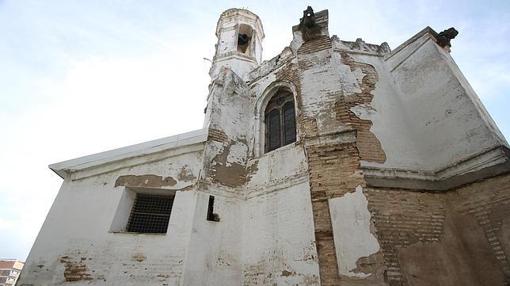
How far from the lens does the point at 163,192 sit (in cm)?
688

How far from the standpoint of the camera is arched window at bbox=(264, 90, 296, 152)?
26.1 ft

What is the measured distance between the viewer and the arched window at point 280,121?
26.1ft

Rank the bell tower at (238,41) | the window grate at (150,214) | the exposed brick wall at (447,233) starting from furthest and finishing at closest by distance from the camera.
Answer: the bell tower at (238,41) < the window grate at (150,214) < the exposed brick wall at (447,233)

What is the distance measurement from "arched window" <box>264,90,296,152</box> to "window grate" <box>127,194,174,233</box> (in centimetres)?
307

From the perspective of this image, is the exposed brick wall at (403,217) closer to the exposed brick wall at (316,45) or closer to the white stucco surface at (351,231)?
the white stucco surface at (351,231)

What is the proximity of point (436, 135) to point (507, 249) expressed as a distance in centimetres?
251

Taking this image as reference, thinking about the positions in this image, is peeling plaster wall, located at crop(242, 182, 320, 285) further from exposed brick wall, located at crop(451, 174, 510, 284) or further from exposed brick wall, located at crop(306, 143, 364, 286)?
exposed brick wall, located at crop(451, 174, 510, 284)

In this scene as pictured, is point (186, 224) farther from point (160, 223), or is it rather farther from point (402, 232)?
point (402, 232)

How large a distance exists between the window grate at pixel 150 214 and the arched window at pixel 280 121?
121 inches

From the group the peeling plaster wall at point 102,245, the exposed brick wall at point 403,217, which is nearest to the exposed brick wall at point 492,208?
the exposed brick wall at point 403,217

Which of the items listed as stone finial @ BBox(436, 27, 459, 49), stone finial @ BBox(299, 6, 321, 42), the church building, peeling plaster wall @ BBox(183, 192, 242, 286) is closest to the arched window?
the church building

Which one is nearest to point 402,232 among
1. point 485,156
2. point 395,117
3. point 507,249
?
point 507,249

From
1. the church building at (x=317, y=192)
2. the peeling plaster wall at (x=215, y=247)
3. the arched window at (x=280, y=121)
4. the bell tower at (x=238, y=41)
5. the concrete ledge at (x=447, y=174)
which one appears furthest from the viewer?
the bell tower at (x=238, y=41)

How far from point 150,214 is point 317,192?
4.21 m
